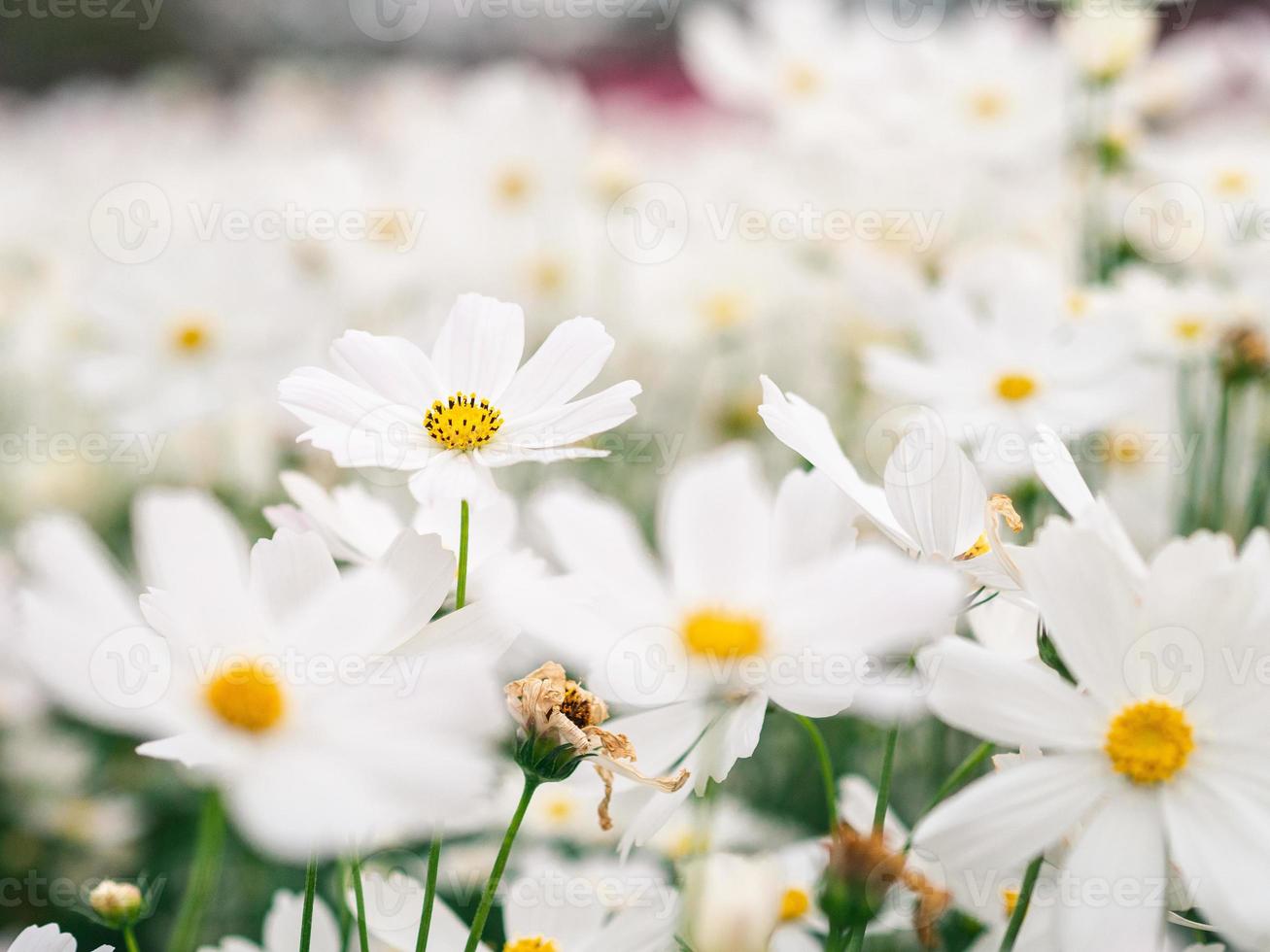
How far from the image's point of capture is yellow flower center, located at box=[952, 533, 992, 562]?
13.9 inches

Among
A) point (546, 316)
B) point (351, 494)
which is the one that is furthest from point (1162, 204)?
point (351, 494)

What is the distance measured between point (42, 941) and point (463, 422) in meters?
0.18

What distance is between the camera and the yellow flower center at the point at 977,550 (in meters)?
0.35

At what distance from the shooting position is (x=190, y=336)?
935 millimetres

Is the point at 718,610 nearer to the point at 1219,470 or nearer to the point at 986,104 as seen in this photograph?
the point at 1219,470

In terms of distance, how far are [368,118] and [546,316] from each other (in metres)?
1.14

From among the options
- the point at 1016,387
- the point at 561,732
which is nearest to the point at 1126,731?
the point at 561,732

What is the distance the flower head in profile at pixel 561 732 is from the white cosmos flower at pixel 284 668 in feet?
0.12

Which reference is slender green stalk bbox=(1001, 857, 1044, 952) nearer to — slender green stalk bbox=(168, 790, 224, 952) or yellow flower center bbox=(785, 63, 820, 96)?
slender green stalk bbox=(168, 790, 224, 952)

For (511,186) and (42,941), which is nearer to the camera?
(42,941)

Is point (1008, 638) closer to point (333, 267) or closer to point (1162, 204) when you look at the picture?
point (1162, 204)

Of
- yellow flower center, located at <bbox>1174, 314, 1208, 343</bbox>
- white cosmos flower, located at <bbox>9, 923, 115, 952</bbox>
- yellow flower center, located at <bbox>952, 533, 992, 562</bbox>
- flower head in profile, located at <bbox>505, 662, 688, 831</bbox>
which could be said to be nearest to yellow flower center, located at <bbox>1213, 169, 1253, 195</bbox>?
yellow flower center, located at <bbox>1174, 314, 1208, 343</bbox>

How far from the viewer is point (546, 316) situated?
52.6 inches

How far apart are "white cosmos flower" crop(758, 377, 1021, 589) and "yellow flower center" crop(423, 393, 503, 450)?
0.09 metres
